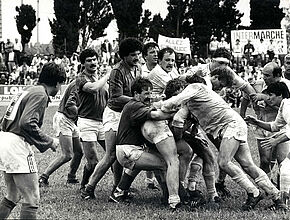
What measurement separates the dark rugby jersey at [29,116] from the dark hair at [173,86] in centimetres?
223

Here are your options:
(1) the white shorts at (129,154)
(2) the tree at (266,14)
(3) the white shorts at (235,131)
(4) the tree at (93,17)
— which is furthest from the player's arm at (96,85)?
(4) the tree at (93,17)

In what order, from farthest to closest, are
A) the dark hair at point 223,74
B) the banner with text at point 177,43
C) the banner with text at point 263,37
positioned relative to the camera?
the banner with text at point 263,37
the banner with text at point 177,43
the dark hair at point 223,74

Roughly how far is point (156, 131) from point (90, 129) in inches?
65.3

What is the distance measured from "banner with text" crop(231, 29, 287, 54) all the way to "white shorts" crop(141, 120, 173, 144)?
32690mm

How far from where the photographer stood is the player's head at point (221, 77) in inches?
341

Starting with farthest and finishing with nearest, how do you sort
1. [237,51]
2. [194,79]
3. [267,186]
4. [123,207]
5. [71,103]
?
[237,51], [71,103], [123,207], [194,79], [267,186]

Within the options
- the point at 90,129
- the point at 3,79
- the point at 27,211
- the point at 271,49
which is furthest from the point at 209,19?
the point at 27,211

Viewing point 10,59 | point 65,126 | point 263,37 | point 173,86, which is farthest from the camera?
point 263,37

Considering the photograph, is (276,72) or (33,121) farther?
(276,72)

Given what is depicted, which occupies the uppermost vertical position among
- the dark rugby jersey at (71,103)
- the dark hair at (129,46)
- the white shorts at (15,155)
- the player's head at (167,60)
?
the dark hair at (129,46)

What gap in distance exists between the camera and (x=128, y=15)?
56312 mm

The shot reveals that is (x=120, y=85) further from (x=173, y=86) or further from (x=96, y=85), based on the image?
(x=173, y=86)

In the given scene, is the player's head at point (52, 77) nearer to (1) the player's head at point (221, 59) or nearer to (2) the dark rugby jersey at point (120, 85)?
(2) the dark rugby jersey at point (120, 85)

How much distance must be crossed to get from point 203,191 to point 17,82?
2756 cm
